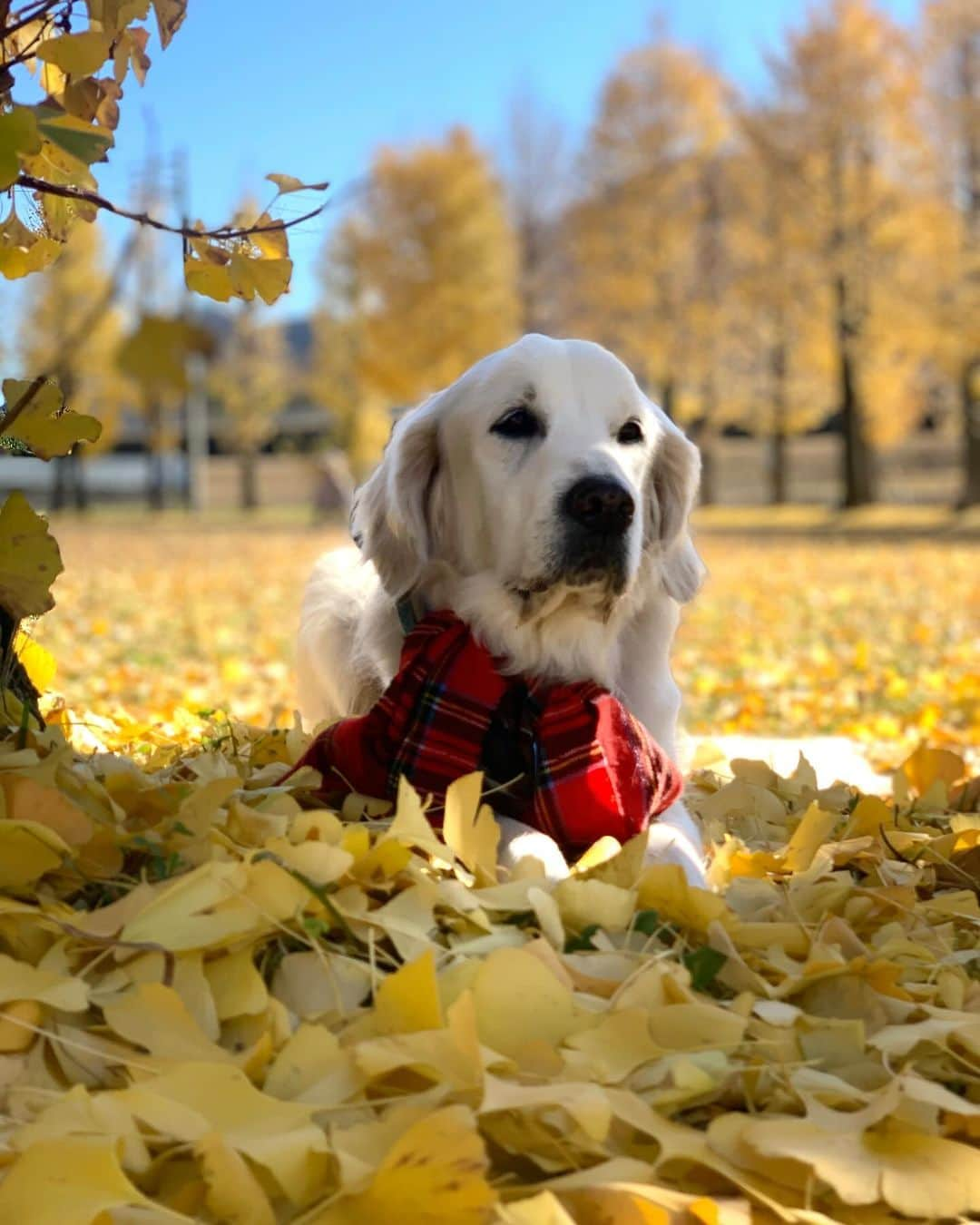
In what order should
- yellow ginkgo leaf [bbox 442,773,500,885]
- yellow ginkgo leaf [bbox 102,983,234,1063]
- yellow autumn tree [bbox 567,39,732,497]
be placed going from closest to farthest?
1. yellow ginkgo leaf [bbox 102,983,234,1063]
2. yellow ginkgo leaf [bbox 442,773,500,885]
3. yellow autumn tree [bbox 567,39,732,497]

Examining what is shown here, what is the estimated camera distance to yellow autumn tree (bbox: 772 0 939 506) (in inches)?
887

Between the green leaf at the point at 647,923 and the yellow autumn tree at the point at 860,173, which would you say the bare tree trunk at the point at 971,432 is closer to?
the yellow autumn tree at the point at 860,173

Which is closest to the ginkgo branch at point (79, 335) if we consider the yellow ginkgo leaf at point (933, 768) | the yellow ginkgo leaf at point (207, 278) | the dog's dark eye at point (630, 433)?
the yellow ginkgo leaf at point (207, 278)

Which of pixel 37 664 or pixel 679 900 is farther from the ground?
pixel 37 664

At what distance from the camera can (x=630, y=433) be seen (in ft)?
8.38

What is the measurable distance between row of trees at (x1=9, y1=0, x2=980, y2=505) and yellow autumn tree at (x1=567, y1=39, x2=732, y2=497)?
0.05 metres

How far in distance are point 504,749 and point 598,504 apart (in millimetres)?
498

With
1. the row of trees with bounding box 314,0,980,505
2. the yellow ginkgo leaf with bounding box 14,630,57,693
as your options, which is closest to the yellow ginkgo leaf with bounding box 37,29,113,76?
the yellow ginkgo leaf with bounding box 14,630,57,693

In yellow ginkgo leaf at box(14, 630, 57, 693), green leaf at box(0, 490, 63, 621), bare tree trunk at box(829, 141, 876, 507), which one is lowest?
yellow ginkgo leaf at box(14, 630, 57, 693)

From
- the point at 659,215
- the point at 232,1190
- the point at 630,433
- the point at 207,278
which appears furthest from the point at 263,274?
the point at 659,215

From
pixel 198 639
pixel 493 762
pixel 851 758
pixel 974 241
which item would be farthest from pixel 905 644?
pixel 974 241

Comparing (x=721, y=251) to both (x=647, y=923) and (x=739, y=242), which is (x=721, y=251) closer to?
(x=739, y=242)

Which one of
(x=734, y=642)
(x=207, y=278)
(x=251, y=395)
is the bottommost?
(x=734, y=642)

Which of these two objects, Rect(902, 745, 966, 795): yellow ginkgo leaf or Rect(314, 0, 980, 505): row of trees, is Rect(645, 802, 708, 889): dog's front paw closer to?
Rect(902, 745, 966, 795): yellow ginkgo leaf
